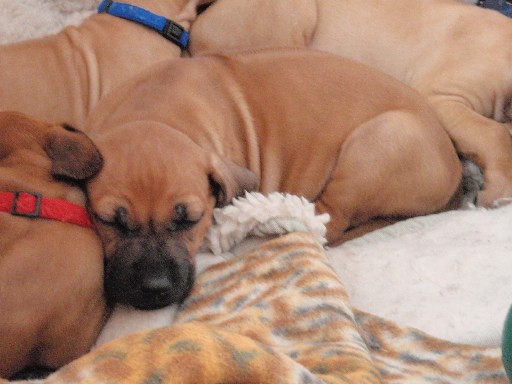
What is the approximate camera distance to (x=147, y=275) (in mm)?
1519

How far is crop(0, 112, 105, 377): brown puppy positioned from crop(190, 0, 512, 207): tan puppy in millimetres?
1283

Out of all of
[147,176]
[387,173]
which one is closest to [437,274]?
[387,173]

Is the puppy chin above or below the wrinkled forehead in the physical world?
below

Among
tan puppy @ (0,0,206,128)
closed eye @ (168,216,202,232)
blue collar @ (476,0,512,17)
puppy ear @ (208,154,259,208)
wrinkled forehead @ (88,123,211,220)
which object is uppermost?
blue collar @ (476,0,512,17)

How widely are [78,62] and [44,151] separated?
959 mm

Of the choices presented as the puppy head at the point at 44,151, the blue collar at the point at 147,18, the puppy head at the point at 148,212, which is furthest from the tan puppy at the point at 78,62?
the puppy head at the point at 148,212

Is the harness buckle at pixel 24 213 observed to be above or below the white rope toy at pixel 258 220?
above

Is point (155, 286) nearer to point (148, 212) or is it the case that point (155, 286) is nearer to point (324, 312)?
point (148, 212)

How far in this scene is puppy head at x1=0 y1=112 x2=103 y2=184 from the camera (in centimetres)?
156

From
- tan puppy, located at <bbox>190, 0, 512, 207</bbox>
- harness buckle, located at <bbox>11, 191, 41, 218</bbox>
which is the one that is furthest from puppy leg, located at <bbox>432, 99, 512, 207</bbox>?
harness buckle, located at <bbox>11, 191, 41, 218</bbox>

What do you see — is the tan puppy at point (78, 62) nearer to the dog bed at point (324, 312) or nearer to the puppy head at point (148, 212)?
the puppy head at point (148, 212)

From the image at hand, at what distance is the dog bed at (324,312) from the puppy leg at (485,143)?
0.22 metres

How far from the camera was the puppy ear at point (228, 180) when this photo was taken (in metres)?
1.75

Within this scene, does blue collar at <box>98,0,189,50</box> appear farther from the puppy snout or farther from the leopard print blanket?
the puppy snout
